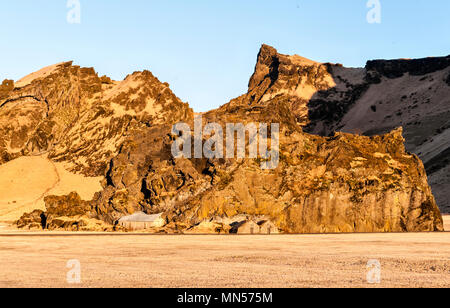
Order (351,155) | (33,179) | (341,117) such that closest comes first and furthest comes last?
(351,155) → (33,179) → (341,117)

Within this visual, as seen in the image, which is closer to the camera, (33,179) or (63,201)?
(63,201)

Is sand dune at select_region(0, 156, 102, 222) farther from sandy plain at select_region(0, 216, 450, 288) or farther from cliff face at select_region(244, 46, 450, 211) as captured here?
cliff face at select_region(244, 46, 450, 211)

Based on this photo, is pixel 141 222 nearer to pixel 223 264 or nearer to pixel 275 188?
pixel 275 188

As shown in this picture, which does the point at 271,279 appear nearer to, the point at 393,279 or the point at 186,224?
the point at 393,279

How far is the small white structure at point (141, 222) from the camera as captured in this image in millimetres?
45125

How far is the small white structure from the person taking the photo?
1777 inches

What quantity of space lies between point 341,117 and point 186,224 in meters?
141

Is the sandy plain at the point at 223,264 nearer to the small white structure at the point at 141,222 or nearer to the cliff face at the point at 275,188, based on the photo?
the cliff face at the point at 275,188

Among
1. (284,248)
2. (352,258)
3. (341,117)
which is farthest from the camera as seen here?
(341,117)

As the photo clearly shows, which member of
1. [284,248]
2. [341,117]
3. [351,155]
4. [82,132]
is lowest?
[284,248]

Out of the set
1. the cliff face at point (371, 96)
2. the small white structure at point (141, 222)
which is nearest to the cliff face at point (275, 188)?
the small white structure at point (141, 222)

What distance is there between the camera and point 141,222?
4569 centimetres

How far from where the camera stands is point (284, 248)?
26406mm
